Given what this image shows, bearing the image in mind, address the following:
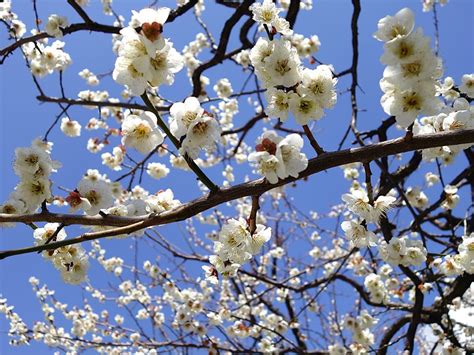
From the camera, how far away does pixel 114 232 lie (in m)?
1.57

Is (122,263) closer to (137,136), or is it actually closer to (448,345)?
(448,345)

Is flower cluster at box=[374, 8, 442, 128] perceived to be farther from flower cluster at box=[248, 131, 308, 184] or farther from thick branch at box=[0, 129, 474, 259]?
flower cluster at box=[248, 131, 308, 184]

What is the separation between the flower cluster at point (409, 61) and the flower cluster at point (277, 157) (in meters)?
0.42

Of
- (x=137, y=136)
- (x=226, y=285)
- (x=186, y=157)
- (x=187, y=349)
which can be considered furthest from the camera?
(x=226, y=285)

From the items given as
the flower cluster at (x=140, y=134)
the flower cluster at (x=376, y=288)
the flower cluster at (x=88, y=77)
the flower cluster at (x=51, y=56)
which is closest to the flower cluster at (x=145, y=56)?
the flower cluster at (x=140, y=134)

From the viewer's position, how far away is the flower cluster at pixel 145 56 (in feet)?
4.38

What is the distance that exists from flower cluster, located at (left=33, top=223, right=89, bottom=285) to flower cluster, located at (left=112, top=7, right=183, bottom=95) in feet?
3.03

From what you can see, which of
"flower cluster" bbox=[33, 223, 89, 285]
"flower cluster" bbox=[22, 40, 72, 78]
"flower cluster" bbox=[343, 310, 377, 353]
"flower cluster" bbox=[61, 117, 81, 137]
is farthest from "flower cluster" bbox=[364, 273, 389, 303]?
"flower cluster" bbox=[61, 117, 81, 137]

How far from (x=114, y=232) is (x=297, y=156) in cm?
75

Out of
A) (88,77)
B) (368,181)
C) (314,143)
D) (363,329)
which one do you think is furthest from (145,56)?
(88,77)

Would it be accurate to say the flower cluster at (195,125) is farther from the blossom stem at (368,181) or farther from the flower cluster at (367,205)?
the flower cluster at (367,205)

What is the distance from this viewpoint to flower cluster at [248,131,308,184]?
1.47 m

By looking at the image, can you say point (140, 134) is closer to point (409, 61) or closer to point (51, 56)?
point (409, 61)

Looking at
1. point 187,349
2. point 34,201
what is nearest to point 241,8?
point 34,201
